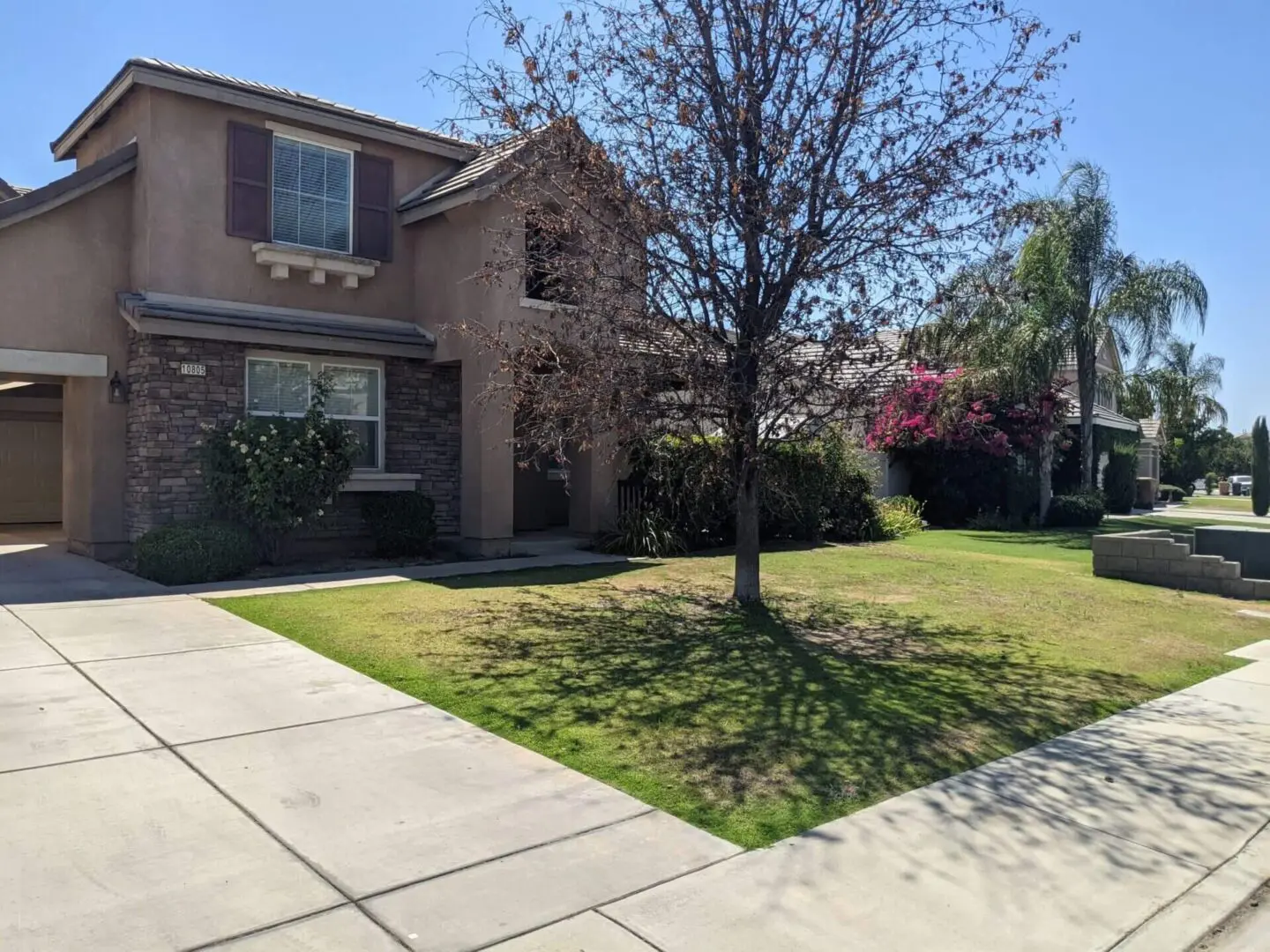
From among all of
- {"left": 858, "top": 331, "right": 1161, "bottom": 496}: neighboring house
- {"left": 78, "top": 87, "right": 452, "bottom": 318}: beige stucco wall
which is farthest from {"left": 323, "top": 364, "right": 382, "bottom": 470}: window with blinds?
{"left": 858, "top": 331, "right": 1161, "bottom": 496}: neighboring house

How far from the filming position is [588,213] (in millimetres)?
9031

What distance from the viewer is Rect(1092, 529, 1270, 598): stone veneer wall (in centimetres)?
1249

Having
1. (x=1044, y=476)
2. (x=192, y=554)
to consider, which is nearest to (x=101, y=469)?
(x=192, y=554)

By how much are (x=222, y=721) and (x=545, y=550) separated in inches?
365

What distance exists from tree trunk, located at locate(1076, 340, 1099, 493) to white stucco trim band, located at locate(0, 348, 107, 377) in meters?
20.3

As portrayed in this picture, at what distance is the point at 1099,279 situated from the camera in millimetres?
22672

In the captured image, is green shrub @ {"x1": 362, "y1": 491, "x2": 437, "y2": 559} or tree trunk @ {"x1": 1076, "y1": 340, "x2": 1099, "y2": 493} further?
tree trunk @ {"x1": 1076, "y1": 340, "x2": 1099, "y2": 493}

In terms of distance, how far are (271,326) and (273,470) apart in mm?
2281

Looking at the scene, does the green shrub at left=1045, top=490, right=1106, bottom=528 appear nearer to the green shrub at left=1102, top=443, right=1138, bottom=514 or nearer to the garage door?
the green shrub at left=1102, top=443, right=1138, bottom=514

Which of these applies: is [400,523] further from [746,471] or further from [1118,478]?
[1118,478]

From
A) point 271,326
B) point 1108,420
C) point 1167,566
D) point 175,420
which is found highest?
point 271,326

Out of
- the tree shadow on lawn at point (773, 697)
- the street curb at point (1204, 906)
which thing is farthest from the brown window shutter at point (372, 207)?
the street curb at point (1204, 906)

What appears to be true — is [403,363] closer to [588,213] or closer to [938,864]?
[588,213]

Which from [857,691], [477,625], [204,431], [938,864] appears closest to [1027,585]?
[857,691]
